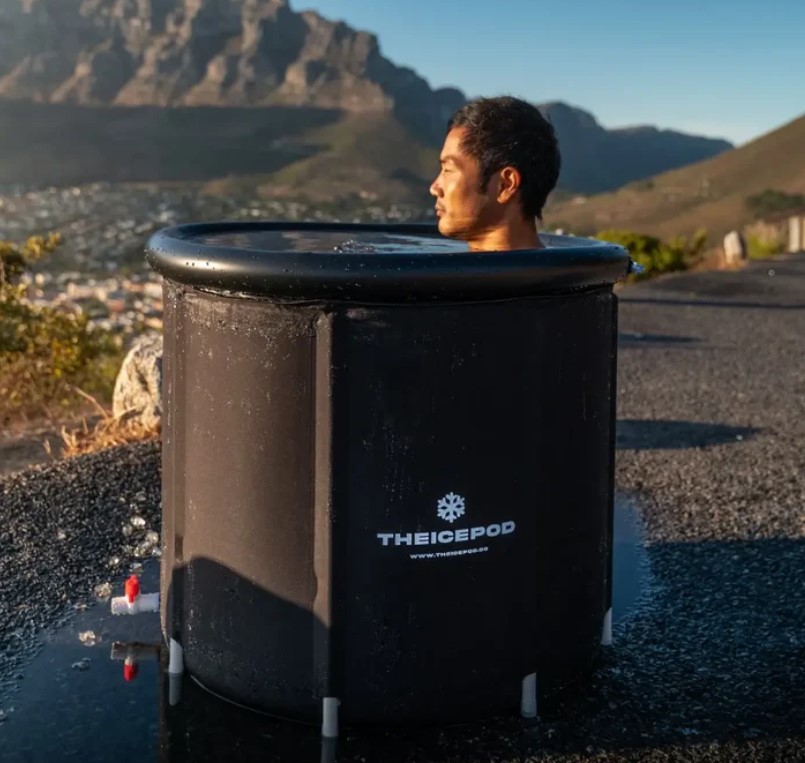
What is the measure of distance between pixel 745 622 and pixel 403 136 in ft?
306

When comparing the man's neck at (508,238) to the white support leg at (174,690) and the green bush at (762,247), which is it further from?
the green bush at (762,247)

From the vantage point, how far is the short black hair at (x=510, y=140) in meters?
2.74

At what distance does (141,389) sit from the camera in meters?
6.03

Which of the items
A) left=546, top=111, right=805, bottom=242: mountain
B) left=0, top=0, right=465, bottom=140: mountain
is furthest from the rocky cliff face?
left=546, top=111, right=805, bottom=242: mountain

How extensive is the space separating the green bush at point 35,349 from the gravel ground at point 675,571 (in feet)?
7.72

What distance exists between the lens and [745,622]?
11.3ft

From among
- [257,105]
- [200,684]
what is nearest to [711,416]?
[200,684]

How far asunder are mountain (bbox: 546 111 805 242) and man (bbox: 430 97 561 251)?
4912cm

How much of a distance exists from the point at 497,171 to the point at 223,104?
115 metres

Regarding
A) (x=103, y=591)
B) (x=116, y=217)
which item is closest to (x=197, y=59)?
(x=116, y=217)

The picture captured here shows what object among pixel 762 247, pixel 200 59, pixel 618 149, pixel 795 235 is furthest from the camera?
pixel 618 149

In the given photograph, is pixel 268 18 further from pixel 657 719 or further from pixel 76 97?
pixel 657 719

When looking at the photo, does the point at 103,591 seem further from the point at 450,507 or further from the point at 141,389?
the point at 141,389

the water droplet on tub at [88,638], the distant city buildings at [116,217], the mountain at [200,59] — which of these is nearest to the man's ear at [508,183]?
the water droplet on tub at [88,638]
